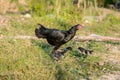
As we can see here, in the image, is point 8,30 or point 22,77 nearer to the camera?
point 22,77

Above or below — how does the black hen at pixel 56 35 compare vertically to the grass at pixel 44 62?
above

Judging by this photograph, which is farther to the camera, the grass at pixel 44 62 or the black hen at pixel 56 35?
the black hen at pixel 56 35

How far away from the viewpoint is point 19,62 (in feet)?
21.0

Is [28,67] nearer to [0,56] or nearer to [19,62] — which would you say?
[19,62]

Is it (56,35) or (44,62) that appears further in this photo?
(56,35)

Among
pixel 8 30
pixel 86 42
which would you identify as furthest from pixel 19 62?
pixel 8 30

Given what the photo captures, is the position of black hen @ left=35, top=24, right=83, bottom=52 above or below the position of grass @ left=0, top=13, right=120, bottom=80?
above

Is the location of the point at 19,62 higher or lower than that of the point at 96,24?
higher

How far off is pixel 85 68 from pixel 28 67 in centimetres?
101

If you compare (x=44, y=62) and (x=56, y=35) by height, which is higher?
(x=56, y=35)

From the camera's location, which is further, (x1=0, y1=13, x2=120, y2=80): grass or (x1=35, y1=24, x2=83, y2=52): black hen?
(x1=35, y1=24, x2=83, y2=52): black hen

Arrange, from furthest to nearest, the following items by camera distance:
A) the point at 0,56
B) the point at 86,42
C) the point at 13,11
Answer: the point at 13,11, the point at 86,42, the point at 0,56

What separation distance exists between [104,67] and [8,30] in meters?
3.19

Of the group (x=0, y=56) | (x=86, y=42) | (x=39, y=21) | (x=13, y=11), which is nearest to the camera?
(x=0, y=56)
